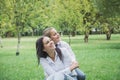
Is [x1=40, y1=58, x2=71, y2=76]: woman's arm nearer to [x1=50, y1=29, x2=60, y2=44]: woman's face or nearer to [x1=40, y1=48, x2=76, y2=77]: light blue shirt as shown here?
[x1=40, y1=48, x2=76, y2=77]: light blue shirt

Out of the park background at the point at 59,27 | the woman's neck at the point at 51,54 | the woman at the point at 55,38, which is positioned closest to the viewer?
the woman's neck at the point at 51,54

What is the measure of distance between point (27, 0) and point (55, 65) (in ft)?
81.8

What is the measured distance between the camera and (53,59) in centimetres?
624

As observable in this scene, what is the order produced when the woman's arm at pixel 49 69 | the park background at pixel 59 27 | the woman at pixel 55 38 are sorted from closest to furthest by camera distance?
the woman's arm at pixel 49 69 < the woman at pixel 55 38 < the park background at pixel 59 27

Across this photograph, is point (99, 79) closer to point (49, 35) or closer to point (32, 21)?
point (49, 35)

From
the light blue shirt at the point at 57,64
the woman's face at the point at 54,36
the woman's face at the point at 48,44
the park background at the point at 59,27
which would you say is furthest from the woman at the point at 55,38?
the park background at the point at 59,27

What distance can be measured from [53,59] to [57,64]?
0.33 ft

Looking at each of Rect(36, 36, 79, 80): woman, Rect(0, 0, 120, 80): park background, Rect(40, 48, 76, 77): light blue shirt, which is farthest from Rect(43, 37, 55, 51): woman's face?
Rect(0, 0, 120, 80): park background

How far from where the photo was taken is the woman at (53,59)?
20.1 feet

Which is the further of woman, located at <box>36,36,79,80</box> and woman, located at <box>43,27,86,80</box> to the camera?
woman, located at <box>43,27,86,80</box>

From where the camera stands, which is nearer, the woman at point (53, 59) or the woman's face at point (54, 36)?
the woman at point (53, 59)

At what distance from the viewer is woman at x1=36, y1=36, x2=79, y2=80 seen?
20.1 feet

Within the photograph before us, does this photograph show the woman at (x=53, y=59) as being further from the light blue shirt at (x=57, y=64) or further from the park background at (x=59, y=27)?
the park background at (x=59, y=27)

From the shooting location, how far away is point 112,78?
13.8 m
